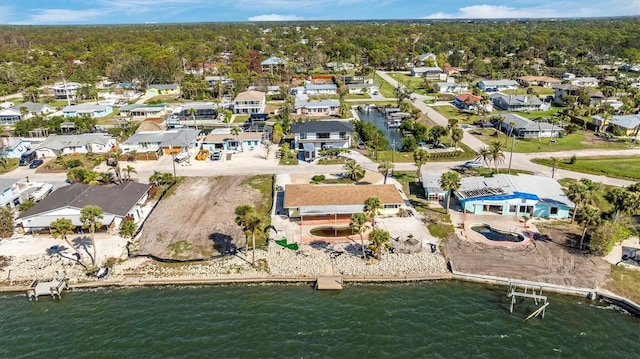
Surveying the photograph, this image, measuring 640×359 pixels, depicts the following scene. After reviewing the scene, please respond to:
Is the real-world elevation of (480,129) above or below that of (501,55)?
below

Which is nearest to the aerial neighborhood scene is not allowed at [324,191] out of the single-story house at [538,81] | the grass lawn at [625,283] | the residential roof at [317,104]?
the grass lawn at [625,283]

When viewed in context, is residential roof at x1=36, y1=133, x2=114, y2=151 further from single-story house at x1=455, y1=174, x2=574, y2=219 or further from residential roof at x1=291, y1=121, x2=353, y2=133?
single-story house at x1=455, y1=174, x2=574, y2=219

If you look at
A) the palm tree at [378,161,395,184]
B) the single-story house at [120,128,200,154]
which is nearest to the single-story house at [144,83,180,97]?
the single-story house at [120,128,200,154]

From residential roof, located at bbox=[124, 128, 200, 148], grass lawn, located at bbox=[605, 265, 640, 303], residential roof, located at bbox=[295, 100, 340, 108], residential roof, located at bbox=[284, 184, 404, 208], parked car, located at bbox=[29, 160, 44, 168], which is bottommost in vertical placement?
grass lawn, located at bbox=[605, 265, 640, 303]

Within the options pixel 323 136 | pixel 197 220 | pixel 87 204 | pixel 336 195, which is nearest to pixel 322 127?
pixel 323 136

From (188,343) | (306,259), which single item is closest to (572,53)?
(306,259)

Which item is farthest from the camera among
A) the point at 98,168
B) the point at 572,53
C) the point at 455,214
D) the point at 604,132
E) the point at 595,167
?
the point at 572,53

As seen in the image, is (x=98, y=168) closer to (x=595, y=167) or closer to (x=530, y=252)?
(x=530, y=252)
